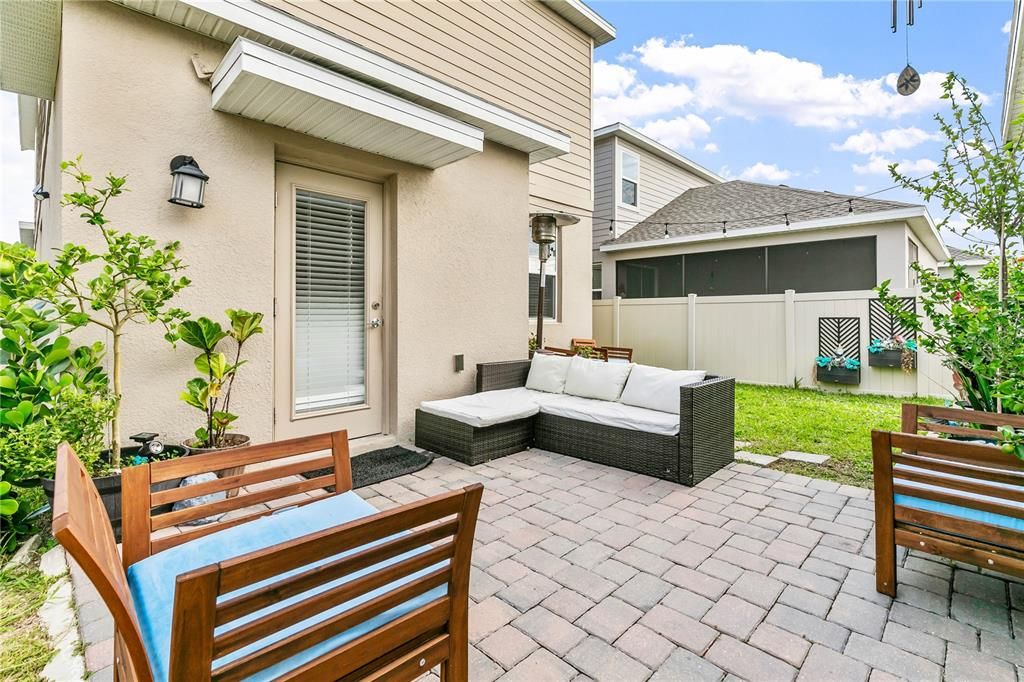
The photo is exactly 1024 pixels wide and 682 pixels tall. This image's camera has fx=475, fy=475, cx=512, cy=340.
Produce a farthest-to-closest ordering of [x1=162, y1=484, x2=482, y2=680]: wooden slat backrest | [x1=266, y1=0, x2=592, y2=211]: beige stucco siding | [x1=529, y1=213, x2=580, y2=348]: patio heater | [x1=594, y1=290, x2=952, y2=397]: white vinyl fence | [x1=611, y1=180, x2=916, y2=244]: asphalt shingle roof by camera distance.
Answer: [x1=611, y1=180, x2=916, y2=244]: asphalt shingle roof, [x1=594, y1=290, x2=952, y2=397]: white vinyl fence, [x1=529, y1=213, x2=580, y2=348]: patio heater, [x1=266, y1=0, x2=592, y2=211]: beige stucco siding, [x1=162, y1=484, x2=482, y2=680]: wooden slat backrest

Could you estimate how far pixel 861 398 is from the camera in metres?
6.97

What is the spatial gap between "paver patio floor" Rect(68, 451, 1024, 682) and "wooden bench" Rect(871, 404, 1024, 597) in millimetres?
264

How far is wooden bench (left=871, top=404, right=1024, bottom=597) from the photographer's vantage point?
192 centimetres

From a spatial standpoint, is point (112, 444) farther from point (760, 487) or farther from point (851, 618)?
point (760, 487)

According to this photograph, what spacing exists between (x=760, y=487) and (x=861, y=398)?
4719 mm

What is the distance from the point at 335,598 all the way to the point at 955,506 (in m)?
2.57

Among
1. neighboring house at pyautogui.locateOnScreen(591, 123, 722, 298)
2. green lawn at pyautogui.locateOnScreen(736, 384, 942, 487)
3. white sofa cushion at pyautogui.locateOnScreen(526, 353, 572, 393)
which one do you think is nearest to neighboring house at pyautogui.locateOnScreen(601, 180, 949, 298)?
neighboring house at pyautogui.locateOnScreen(591, 123, 722, 298)

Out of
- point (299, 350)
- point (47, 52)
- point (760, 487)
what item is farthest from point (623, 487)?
point (47, 52)

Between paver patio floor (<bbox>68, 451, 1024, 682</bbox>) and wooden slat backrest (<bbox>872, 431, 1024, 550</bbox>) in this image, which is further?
wooden slat backrest (<bbox>872, 431, 1024, 550</bbox>)

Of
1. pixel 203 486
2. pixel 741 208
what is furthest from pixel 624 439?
pixel 741 208

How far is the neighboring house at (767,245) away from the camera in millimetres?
8219

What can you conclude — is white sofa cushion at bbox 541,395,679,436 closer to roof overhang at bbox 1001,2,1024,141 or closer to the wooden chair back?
the wooden chair back

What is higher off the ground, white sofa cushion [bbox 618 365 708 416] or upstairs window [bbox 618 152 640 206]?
upstairs window [bbox 618 152 640 206]

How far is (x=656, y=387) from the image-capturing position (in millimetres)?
4172
